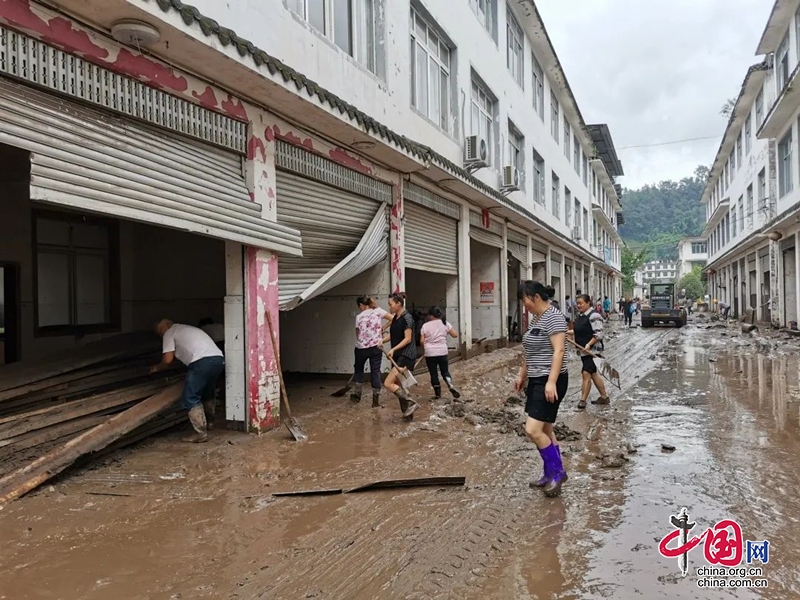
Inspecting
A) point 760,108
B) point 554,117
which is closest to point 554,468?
point 554,117

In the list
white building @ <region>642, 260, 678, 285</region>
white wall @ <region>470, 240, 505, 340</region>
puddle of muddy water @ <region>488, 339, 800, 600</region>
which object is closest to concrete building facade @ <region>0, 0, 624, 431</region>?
white wall @ <region>470, 240, 505, 340</region>

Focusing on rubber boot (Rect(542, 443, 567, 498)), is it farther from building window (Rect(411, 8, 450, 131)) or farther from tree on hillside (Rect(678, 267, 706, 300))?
tree on hillside (Rect(678, 267, 706, 300))

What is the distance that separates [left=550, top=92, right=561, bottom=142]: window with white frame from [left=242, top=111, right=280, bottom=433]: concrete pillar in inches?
757

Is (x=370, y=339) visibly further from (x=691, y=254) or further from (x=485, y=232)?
(x=691, y=254)

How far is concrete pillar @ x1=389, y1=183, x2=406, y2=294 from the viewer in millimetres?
10039

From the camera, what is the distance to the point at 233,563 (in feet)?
11.1

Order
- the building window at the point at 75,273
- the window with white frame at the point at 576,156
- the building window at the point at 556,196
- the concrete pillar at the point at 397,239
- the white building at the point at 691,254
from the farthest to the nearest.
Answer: the white building at the point at 691,254, the window with white frame at the point at 576,156, the building window at the point at 556,196, the concrete pillar at the point at 397,239, the building window at the point at 75,273

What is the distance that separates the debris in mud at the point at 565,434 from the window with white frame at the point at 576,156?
966 inches

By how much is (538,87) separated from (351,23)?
47.0 feet

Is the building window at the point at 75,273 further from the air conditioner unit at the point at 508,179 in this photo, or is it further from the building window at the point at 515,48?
the building window at the point at 515,48

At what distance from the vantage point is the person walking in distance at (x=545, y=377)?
14.7ft

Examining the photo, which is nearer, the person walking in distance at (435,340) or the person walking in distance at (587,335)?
the person walking in distance at (587,335)

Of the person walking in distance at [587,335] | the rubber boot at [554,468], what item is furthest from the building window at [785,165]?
the rubber boot at [554,468]

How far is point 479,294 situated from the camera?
16875mm
